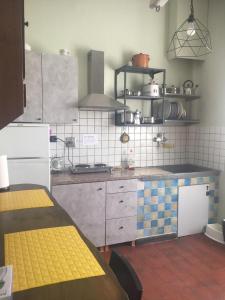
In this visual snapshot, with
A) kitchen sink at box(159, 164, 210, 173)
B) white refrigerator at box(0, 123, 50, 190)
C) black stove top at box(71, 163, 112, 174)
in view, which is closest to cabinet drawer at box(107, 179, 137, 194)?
black stove top at box(71, 163, 112, 174)

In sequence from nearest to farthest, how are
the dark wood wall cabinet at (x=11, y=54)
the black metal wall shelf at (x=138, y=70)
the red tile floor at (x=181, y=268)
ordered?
the dark wood wall cabinet at (x=11, y=54), the red tile floor at (x=181, y=268), the black metal wall shelf at (x=138, y=70)

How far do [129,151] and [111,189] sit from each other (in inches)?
32.6

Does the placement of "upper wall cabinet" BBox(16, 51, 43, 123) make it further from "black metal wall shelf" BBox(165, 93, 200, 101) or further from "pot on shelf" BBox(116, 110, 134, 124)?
"black metal wall shelf" BBox(165, 93, 200, 101)

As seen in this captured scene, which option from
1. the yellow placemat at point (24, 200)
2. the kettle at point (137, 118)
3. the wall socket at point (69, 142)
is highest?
the kettle at point (137, 118)

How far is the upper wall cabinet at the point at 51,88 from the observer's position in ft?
9.52

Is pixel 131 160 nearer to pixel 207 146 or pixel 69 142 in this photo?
pixel 69 142

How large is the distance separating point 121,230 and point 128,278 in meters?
2.00

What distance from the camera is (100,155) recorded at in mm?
3562

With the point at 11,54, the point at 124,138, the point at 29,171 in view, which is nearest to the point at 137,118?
the point at 124,138

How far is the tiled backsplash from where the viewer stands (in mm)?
3434

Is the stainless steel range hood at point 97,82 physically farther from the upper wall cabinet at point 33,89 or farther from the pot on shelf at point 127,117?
the upper wall cabinet at point 33,89

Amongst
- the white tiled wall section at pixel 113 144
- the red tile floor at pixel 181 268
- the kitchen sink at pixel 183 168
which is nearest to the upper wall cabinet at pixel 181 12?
the white tiled wall section at pixel 113 144

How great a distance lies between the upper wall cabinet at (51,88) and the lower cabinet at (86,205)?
31.2 inches

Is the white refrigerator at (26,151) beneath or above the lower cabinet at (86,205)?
above
